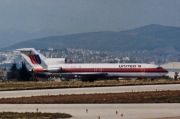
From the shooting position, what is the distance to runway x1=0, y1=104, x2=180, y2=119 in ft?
132

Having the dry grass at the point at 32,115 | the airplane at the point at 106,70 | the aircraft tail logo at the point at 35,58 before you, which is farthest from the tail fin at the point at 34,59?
the dry grass at the point at 32,115

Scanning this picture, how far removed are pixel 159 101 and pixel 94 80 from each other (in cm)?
5702

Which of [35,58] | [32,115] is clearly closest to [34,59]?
[35,58]

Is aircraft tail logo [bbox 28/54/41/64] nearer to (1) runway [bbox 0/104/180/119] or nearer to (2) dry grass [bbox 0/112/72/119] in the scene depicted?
(1) runway [bbox 0/104/180/119]

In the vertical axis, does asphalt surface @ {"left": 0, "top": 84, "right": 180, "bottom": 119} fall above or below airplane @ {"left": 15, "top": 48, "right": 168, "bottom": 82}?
below

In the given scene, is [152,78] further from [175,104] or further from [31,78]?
[175,104]

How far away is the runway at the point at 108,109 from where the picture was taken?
40.2m

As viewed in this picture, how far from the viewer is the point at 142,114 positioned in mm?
40781

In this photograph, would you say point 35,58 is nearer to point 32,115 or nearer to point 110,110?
point 110,110

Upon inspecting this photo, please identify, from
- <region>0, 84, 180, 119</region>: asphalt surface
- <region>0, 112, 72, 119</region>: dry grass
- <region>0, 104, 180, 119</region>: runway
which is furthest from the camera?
<region>0, 112, 72, 119</region>: dry grass

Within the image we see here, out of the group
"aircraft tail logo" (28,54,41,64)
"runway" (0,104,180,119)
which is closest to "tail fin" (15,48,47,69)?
"aircraft tail logo" (28,54,41,64)

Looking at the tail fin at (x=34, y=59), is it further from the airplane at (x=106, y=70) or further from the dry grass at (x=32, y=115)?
the dry grass at (x=32, y=115)

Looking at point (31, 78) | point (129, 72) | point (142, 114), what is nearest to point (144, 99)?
point (142, 114)

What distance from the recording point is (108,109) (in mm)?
45688
